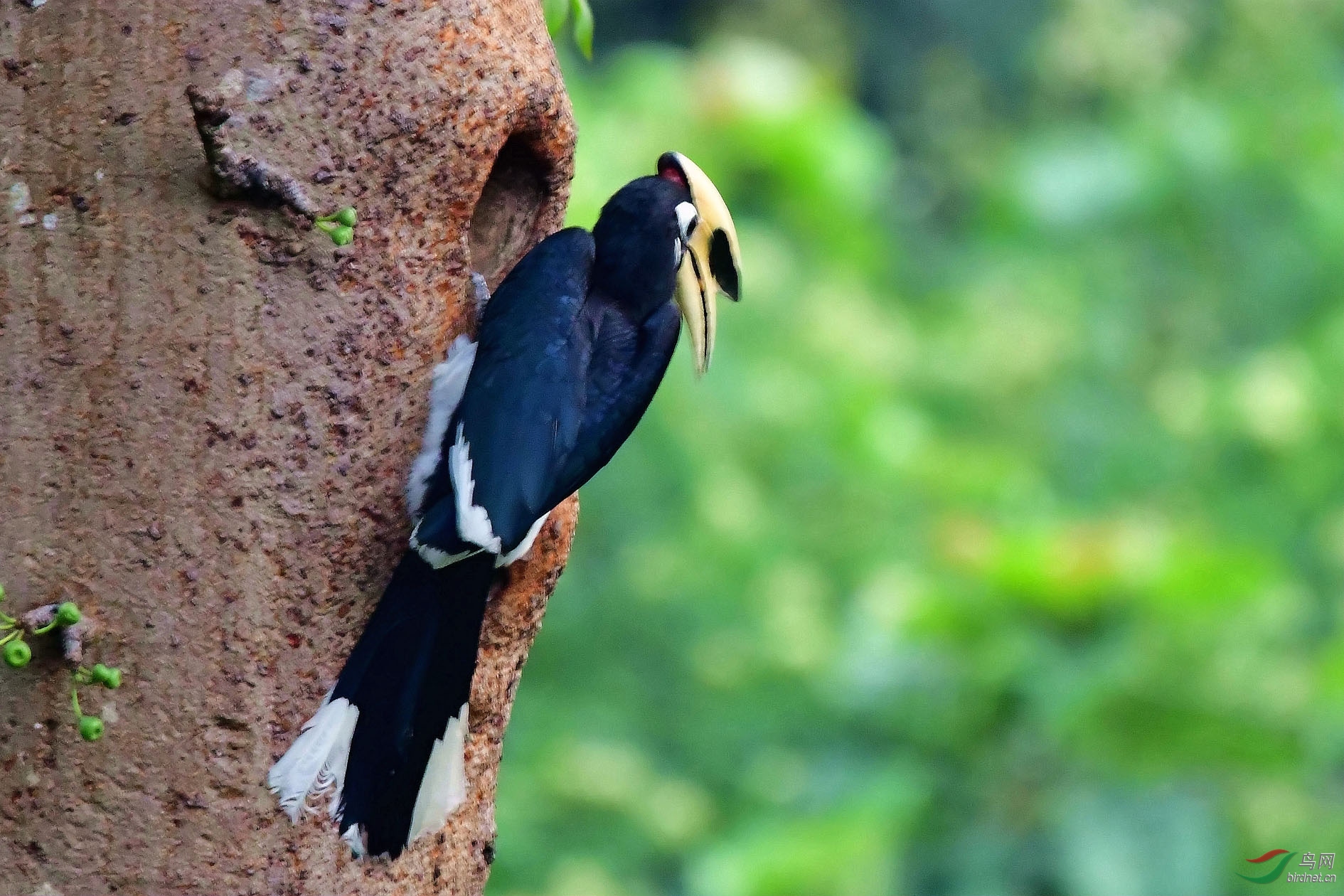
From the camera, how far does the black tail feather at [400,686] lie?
1725mm

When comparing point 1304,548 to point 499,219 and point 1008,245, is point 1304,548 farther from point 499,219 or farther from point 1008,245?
point 499,219

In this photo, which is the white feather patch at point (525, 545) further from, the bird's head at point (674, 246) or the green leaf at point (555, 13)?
the green leaf at point (555, 13)

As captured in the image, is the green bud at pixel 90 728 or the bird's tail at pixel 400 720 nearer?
the green bud at pixel 90 728

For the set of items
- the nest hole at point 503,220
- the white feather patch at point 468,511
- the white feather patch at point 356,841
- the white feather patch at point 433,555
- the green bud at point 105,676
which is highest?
the nest hole at point 503,220

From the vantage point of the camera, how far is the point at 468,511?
1709mm

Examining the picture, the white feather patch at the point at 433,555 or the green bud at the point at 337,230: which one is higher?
the green bud at the point at 337,230

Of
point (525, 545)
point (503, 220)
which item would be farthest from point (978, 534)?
point (525, 545)

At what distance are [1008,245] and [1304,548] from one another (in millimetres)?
1951

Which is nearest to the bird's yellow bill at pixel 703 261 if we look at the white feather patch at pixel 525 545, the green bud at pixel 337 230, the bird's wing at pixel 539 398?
the bird's wing at pixel 539 398

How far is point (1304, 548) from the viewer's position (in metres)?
5.58

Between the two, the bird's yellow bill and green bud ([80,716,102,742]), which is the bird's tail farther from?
the bird's yellow bill

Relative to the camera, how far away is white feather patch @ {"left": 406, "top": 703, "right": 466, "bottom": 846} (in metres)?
1.79

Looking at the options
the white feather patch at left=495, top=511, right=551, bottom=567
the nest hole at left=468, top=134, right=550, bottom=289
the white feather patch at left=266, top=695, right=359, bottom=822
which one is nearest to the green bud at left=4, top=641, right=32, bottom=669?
the white feather patch at left=266, top=695, right=359, bottom=822

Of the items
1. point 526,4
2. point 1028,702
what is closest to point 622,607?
point 1028,702
